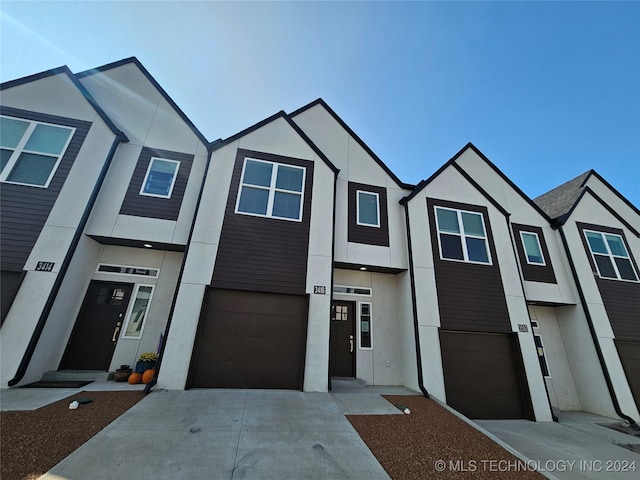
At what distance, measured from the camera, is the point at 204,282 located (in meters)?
6.33

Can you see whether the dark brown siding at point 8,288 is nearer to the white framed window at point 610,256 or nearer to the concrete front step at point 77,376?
the concrete front step at point 77,376

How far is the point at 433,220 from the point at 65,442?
9.72 metres

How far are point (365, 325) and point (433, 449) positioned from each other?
4315 mm

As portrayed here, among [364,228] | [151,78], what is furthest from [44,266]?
[364,228]

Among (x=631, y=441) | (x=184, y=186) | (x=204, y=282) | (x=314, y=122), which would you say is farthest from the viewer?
(x=314, y=122)

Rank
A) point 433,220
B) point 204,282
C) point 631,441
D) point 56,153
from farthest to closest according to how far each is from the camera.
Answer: point 433,220
point 56,153
point 204,282
point 631,441

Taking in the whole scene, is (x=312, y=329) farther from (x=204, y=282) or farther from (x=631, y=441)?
(x=631, y=441)

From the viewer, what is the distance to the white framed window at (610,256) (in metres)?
9.45

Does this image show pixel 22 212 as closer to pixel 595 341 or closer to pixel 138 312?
pixel 138 312

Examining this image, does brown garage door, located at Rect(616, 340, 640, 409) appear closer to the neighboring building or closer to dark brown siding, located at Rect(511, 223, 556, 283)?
the neighboring building

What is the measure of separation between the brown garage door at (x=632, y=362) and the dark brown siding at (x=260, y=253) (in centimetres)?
1092

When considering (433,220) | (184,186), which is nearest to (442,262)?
(433,220)

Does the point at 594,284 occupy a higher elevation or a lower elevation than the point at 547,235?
lower

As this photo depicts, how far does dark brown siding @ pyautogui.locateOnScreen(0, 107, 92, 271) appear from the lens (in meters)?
5.86
